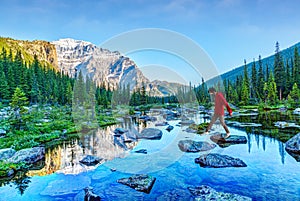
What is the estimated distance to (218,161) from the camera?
10500 mm

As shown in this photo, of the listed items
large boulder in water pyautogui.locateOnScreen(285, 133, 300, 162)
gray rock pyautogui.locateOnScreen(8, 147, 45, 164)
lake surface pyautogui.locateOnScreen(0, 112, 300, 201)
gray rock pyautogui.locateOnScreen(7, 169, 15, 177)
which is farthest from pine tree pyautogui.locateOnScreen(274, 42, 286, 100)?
gray rock pyautogui.locateOnScreen(7, 169, 15, 177)

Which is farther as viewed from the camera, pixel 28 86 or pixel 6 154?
→ pixel 28 86

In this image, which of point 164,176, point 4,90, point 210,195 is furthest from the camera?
point 4,90

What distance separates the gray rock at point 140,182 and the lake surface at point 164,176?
0.77ft

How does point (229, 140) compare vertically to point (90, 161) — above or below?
above

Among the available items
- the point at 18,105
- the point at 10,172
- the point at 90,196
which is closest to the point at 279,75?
the point at 18,105

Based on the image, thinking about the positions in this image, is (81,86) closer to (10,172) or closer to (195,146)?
(10,172)

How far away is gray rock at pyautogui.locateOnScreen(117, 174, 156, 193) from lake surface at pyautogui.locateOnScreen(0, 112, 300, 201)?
0.24 metres

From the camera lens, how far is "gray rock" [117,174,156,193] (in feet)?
26.4

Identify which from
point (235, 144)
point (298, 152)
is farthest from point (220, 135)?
point (298, 152)

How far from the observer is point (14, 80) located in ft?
147

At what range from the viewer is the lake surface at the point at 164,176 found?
759 centimetres

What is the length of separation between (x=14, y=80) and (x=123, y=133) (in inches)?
1398

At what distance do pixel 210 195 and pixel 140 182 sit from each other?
2769mm
